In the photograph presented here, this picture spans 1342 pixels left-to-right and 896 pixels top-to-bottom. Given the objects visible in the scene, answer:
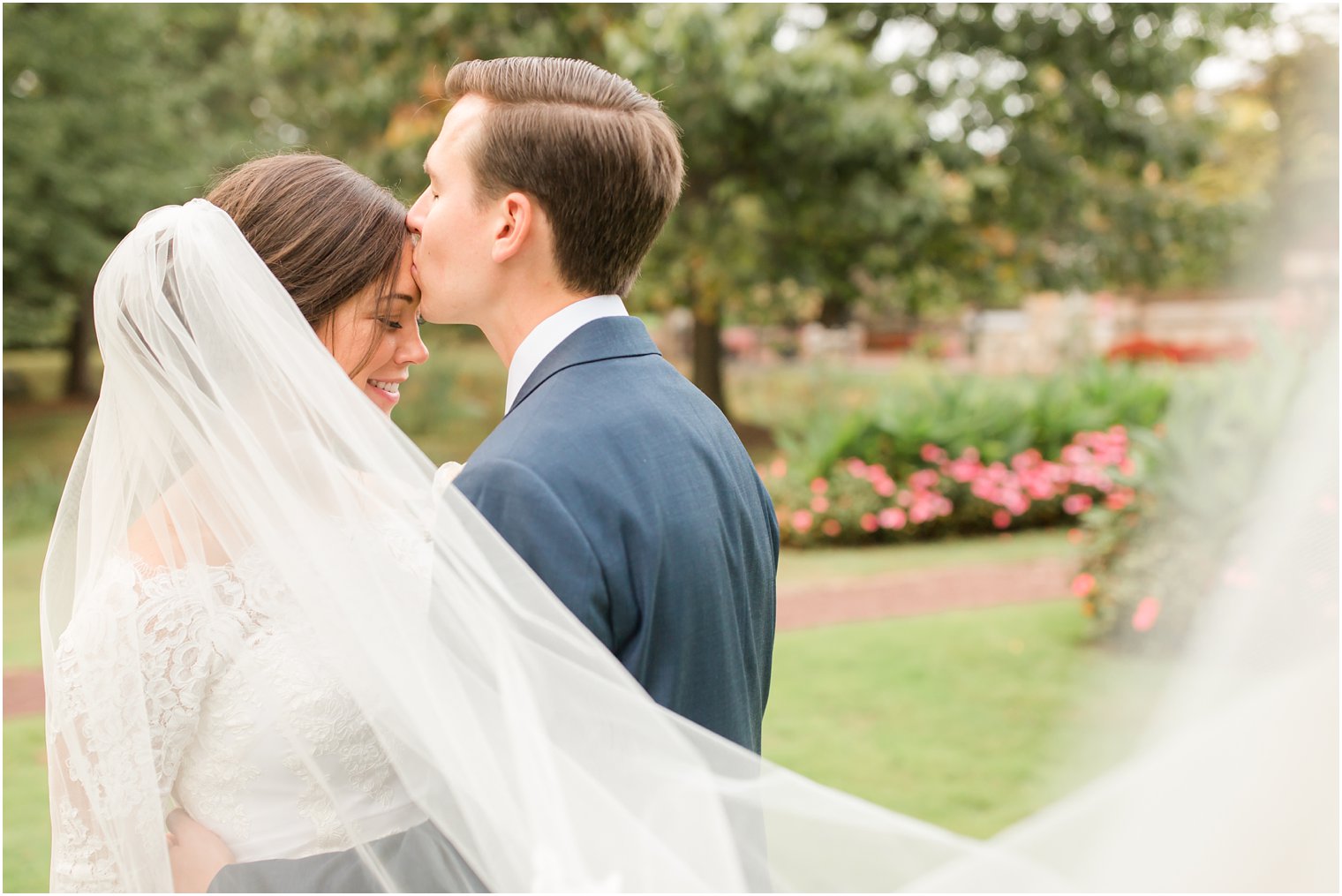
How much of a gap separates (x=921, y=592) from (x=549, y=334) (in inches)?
269

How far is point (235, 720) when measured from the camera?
1.95 metres

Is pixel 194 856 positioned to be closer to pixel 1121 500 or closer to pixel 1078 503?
pixel 1121 500

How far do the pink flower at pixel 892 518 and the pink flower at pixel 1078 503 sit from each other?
1.46 metres

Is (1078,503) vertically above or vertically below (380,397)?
below

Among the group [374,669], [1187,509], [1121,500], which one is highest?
[374,669]

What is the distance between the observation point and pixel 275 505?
1.97 meters

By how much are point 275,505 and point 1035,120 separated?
12.2 meters

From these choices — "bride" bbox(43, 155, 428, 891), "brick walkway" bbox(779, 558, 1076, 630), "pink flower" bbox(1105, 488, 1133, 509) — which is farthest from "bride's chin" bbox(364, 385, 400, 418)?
"pink flower" bbox(1105, 488, 1133, 509)

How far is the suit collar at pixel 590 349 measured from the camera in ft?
6.05

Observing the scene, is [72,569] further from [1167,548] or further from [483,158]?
[1167,548]

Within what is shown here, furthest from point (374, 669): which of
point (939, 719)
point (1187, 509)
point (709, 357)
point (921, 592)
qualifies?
point (709, 357)

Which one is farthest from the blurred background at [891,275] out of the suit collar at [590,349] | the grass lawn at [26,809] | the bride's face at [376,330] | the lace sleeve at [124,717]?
the suit collar at [590,349]

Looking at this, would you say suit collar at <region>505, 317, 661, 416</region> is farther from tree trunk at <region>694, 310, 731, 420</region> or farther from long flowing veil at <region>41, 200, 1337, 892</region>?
tree trunk at <region>694, 310, 731, 420</region>

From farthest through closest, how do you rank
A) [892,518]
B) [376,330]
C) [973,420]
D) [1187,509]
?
[973,420] < [892,518] < [1187,509] < [376,330]
